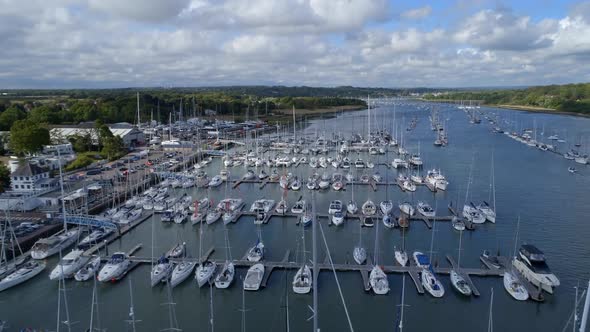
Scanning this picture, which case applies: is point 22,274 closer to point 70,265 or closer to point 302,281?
point 70,265

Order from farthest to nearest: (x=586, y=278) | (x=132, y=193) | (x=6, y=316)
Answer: (x=132, y=193), (x=586, y=278), (x=6, y=316)

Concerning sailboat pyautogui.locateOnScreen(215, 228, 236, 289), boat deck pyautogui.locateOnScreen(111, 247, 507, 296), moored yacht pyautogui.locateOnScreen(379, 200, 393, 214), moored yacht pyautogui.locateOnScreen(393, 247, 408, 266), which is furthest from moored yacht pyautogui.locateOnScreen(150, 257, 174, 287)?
moored yacht pyautogui.locateOnScreen(379, 200, 393, 214)

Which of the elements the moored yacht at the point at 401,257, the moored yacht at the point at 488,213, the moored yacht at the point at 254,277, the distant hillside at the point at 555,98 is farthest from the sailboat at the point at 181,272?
the distant hillside at the point at 555,98

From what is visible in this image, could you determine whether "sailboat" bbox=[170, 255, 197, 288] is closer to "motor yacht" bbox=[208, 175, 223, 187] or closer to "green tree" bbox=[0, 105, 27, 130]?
"motor yacht" bbox=[208, 175, 223, 187]

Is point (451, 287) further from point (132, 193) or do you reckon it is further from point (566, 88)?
point (566, 88)

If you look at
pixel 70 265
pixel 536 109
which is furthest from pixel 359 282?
pixel 536 109

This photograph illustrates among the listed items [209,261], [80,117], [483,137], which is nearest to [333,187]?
[209,261]
